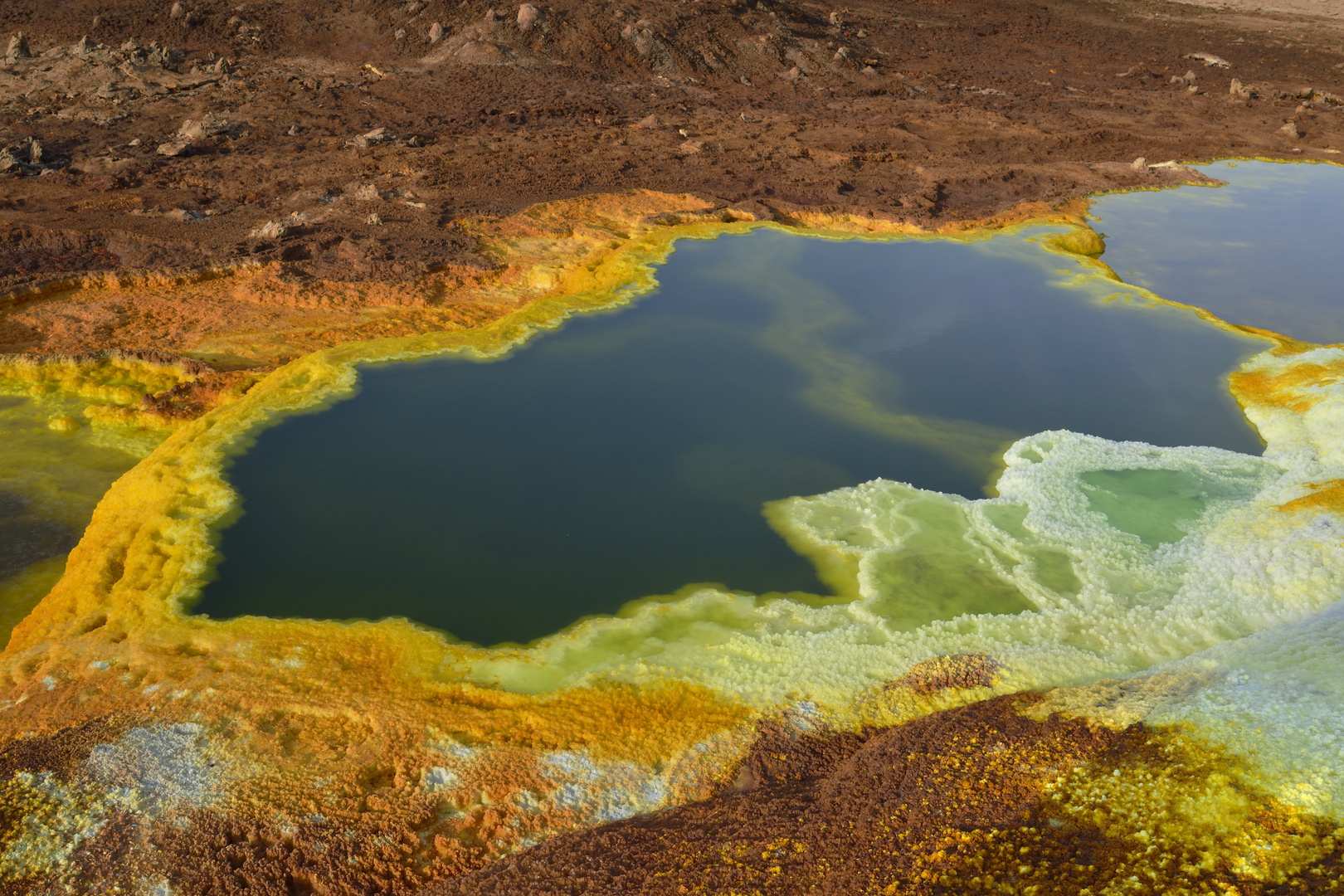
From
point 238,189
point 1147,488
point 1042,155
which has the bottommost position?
point 1147,488

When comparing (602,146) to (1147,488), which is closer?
(1147,488)

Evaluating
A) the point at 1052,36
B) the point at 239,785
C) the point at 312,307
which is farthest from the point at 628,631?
the point at 1052,36

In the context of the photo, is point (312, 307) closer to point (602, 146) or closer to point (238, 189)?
point (238, 189)

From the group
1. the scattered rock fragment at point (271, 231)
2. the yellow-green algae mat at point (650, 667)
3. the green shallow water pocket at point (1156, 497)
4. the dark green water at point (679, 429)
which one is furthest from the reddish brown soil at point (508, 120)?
the green shallow water pocket at point (1156, 497)

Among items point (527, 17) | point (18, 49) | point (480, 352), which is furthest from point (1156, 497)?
point (18, 49)

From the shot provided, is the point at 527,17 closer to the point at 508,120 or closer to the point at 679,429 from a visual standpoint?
the point at 508,120

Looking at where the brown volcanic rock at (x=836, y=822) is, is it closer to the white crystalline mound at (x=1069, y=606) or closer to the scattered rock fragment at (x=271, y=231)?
the white crystalline mound at (x=1069, y=606)

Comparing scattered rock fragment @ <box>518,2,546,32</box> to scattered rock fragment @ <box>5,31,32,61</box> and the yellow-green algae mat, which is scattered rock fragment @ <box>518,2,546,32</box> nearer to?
scattered rock fragment @ <box>5,31,32,61</box>

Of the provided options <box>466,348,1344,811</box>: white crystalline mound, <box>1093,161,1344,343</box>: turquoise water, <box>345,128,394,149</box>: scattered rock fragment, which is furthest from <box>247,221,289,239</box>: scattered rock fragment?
<box>1093,161,1344,343</box>: turquoise water
